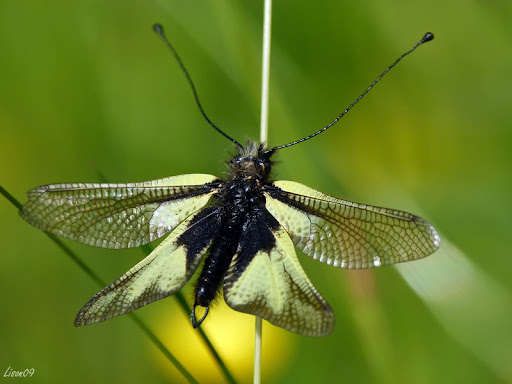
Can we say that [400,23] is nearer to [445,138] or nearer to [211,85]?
[445,138]

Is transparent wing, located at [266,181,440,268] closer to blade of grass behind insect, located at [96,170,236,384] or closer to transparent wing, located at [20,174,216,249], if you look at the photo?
transparent wing, located at [20,174,216,249]

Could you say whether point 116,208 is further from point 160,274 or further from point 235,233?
point 235,233

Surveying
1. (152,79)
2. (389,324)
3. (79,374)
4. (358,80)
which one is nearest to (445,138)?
(358,80)

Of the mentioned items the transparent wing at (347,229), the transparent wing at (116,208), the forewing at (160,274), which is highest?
the transparent wing at (116,208)

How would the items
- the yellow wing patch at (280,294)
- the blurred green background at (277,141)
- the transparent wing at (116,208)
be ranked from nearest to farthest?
the yellow wing patch at (280,294), the transparent wing at (116,208), the blurred green background at (277,141)

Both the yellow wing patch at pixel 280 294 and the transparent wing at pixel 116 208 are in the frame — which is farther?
the transparent wing at pixel 116 208

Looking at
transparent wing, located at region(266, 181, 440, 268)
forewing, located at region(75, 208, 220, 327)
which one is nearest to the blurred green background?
transparent wing, located at region(266, 181, 440, 268)

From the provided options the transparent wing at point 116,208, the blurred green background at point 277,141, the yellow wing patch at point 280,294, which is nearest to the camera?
the yellow wing patch at point 280,294

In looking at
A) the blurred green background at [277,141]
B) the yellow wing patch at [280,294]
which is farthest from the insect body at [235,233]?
the blurred green background at [277,141]

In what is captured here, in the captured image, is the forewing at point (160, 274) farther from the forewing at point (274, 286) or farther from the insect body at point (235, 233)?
the forewing at point (274, 286)
